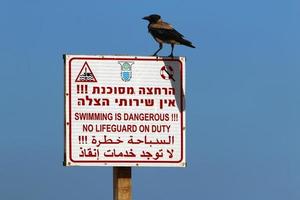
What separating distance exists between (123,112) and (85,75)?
0.56 meters

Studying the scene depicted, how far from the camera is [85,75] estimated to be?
598 cm

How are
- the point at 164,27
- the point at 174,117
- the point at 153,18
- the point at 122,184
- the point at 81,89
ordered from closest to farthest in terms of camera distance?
1. the point at 122,184
2. the point at 81,89
3. the point at 174,117
4. the point at 164,27
5. the point at 153,18

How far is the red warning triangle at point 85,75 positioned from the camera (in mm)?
5973

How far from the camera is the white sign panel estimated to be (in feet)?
19.4

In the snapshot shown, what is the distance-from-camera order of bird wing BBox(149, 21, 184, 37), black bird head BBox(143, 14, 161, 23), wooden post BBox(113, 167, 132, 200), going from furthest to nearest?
black bird head BBox(143, 14, 161, 23) < bird wing BBox(149, 21, 184, 37) < wooden post BBox(113, 167, 132, 200)

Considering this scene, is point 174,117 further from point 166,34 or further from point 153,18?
point 153,18

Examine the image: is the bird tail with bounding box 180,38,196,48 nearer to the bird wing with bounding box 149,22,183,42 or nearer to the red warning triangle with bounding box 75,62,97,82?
the bird wing with bounding box 149,22,183,42

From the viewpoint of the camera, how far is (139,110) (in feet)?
19.7

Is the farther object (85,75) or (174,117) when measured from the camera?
(174,117)

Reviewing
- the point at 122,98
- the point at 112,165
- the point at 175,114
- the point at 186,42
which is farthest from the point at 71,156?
the point at 186,42

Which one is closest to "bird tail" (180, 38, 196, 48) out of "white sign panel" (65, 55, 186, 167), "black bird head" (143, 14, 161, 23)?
"black bird head" (143, 14, 161, 23)

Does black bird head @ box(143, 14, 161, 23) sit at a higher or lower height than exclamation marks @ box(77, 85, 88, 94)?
higher

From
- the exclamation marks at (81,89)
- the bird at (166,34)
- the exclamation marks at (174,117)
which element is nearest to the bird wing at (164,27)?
the bird at (166,34)

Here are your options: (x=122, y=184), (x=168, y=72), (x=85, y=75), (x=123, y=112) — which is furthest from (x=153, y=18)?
(x=122, y=184)
